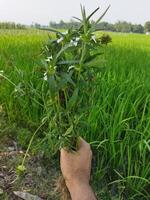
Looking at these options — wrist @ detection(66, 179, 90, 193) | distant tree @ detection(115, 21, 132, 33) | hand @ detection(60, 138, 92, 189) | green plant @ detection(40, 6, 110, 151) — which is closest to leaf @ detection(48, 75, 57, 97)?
green plant @ detection(40, 6, 110, 151)

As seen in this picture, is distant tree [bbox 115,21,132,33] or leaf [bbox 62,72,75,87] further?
distant tree [bbox 115,21,132,33]

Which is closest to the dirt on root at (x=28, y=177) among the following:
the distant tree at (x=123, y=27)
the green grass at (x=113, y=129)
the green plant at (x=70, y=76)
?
the green grass at (x=113, y=129)

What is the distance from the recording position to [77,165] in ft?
4.75

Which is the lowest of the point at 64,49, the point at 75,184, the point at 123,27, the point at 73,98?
the point at 123,27

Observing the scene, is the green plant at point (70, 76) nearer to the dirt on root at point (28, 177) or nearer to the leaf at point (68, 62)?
the leaf at point (68, 62)

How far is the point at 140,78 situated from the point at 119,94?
39 cm

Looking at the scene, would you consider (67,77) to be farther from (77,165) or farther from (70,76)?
(77,165)

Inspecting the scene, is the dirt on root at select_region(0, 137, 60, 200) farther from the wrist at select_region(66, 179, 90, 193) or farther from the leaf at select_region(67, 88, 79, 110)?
the leaf at select_region(67, 88, 79, 110)

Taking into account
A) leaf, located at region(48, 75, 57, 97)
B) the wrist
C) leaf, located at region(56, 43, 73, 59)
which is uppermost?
leaf, located at region(56, 43, 73, 59)

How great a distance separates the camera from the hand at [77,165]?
4.71 feet

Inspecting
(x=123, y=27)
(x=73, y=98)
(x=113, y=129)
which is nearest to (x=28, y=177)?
(x=113, y=129)

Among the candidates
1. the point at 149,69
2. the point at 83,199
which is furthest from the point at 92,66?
the point at 149,69

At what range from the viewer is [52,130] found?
1.44 m

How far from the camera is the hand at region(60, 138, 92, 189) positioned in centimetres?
144
